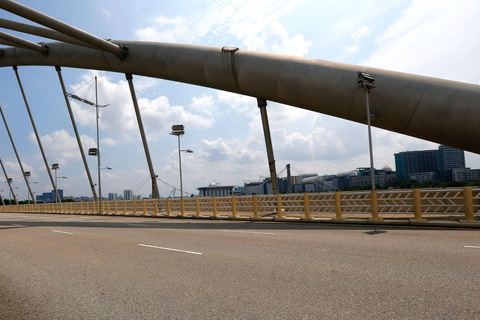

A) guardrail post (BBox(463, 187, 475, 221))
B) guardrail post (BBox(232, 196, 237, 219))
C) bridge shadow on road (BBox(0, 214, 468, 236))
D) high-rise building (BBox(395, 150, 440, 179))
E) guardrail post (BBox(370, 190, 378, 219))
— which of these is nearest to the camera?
guardrail post (BBox(463, 187, 475, 221))

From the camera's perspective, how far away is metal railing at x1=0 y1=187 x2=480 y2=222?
1309 centimetres

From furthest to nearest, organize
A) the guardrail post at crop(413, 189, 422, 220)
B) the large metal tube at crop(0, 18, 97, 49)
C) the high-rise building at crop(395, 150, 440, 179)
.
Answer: the high-rise building at crop(395, 150, 440, 179), the large metal tube at crop(0, 18, 97, 49), the guardrail post at crop(413, 189, 422, 220)

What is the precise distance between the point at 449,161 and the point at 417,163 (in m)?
3.41

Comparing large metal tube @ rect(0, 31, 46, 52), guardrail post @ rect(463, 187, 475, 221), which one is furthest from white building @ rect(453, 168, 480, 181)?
large metal tube @ rect(0, 31, 46, 52)

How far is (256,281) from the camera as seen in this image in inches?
215

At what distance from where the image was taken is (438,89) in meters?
18.2

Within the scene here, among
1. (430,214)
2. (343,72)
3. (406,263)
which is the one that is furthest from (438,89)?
(406,263)

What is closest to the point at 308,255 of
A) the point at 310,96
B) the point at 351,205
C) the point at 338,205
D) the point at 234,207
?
the point at 338,205

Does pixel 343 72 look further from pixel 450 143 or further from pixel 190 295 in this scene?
pixel 190 295

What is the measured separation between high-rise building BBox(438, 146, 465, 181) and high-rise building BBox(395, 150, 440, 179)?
1025 millimetres

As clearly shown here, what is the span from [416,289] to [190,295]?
2.88 metres

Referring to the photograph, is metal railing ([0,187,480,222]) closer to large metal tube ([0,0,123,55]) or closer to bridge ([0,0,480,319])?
bridge ([0,0,480,319])

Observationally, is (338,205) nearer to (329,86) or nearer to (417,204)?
(417,204)

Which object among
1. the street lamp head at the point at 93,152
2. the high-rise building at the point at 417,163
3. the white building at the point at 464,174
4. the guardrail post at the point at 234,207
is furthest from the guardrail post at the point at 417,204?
the street lamp head at the point at 93,152
